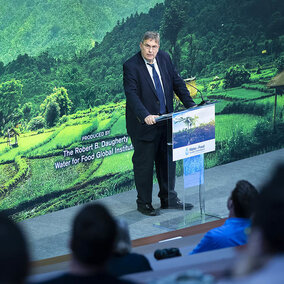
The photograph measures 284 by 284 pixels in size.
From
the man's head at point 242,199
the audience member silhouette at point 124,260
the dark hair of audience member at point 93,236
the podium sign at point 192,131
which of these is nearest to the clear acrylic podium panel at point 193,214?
the podium sign at point 192,131

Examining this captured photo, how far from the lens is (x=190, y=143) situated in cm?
528

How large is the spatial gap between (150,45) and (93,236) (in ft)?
12.3

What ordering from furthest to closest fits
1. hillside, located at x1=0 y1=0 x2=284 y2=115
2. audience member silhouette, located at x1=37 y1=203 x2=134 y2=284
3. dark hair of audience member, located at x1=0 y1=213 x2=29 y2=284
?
hillside, located at x1=0 y1=0 x2=284 y2=115
audience member silhouette, located at x1=37 y1=203 x2=134 y2=284
dark hair of audience member, located at x1=0 y1=213 x2=29 y2=284

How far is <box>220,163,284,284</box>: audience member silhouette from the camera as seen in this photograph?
162 centimetres

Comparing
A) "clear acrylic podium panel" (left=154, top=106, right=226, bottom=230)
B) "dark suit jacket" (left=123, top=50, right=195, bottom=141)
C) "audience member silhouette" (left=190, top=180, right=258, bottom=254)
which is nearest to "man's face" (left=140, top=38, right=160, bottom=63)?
"dark suit jacket" (left=123, top=50, right=195, bottom=141)

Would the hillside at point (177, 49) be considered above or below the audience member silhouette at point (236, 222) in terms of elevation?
above

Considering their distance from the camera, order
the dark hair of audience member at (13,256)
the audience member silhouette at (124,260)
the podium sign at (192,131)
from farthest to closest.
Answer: the podium sign at (192,131) < the audience member silhouette at (124,260) < the dark hair of audience member at (13,256)

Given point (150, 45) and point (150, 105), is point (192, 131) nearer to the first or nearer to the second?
point (150, 105)

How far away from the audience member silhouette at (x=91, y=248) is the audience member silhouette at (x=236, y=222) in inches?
52.6

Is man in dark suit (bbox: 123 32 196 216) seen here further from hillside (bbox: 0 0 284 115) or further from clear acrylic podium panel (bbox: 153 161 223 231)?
hillside (bbox: 0 0 284 115)

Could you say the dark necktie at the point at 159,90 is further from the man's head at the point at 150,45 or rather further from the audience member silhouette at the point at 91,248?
the audience member silhouette at the point at 91,248

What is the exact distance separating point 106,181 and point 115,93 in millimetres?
908

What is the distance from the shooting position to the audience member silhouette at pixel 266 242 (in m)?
1.62

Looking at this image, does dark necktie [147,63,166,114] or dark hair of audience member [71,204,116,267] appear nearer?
dark hair of audience member [71,204,116,267]
